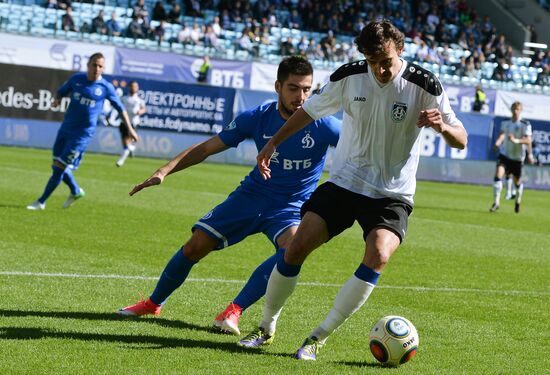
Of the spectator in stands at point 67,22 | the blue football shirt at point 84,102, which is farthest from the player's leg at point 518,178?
the spectator in stands at point 67,22

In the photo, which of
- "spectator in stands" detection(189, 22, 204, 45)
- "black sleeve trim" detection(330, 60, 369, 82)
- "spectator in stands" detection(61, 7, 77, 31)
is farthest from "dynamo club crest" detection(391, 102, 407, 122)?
"spectator in stands" detection(189, 22, 204, 45)

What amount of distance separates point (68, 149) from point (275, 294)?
9.27 metres

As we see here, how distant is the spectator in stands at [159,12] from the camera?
37.6 metres

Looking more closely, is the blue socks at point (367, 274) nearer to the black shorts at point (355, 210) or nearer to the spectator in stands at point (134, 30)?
the black shorts at point (355, 210)

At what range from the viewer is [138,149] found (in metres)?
30.2

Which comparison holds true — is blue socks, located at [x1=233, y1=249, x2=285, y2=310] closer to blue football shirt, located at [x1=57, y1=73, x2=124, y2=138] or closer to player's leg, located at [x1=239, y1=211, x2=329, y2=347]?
player's leg, located at [x1=239, y1=211, x2=329, y2=347]

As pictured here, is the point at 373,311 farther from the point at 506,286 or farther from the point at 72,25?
the point at 72,25

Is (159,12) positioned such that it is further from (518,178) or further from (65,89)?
(65,89)

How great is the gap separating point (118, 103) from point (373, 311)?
7.87 metres

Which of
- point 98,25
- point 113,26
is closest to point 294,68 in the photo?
point 98,25

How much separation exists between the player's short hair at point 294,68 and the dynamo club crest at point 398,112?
0.95 m

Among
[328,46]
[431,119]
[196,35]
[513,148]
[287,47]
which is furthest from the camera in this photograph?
[328,46]

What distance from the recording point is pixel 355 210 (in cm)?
635

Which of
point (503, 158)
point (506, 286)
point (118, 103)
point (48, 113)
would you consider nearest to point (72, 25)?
point (48, 113)
